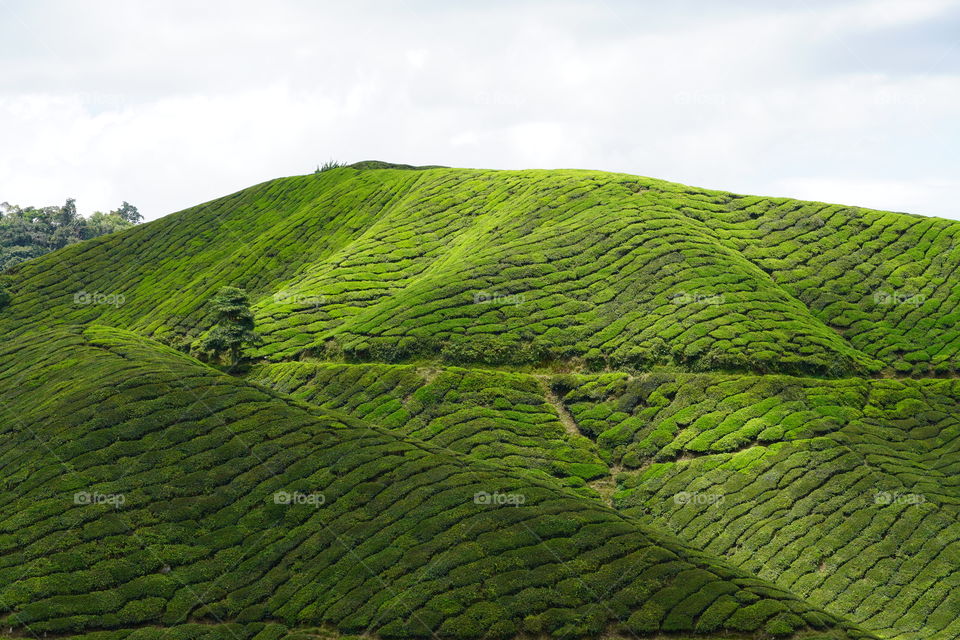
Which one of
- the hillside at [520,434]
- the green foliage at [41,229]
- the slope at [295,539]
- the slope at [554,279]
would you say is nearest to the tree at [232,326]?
the hillside at [520,434]

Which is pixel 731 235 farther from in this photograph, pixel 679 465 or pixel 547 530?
pixel 547 530

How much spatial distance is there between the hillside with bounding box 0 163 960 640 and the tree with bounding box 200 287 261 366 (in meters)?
2.17

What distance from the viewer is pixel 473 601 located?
115 ft

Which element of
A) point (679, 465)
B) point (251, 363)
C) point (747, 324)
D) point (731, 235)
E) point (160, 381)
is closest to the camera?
point (160, 381)

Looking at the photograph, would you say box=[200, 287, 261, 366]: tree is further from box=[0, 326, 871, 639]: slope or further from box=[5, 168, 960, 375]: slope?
box=[0, 326, 871, 639]: slope

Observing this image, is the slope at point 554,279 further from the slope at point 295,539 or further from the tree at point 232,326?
the slope at point 295,539

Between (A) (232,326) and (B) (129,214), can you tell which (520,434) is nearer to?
(A) (232,326)

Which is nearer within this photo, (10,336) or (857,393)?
(857,393)

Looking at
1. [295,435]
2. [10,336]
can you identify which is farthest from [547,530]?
[10,336]

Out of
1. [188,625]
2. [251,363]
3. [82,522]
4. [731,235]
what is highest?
[731,235]

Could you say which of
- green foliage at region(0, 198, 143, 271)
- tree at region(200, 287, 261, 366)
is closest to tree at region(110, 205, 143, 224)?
green foliage at region(0, 198, 143, 271)

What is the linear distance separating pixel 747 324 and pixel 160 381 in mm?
39298

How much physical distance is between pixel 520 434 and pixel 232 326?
84.9ft

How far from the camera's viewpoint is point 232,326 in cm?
6838
